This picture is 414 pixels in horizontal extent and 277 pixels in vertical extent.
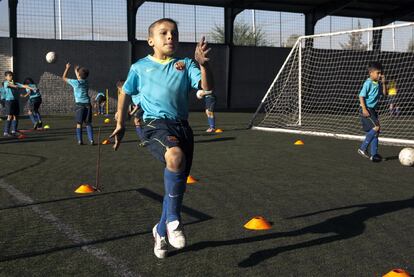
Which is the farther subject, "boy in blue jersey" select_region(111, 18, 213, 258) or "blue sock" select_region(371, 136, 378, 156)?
"blue sock" select_region(371, 136, 378, 156)

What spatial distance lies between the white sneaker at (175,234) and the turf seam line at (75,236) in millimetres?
382

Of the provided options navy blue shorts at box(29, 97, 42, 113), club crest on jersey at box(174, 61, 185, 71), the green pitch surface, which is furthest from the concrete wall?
club crest on jersey at box(174, 61, 185, 71)

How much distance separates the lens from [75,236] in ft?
15.3

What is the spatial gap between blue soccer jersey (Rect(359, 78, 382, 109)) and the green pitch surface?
1.18 metres

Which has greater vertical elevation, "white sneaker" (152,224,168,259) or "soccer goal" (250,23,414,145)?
"soccer goal" (250,23,414,145)

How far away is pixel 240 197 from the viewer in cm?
645

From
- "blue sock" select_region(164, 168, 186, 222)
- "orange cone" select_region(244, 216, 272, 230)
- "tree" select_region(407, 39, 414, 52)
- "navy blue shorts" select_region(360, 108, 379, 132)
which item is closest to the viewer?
"blue sock" select_region(164, 168, 186, 222)

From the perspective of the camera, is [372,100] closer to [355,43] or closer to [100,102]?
[100,102]

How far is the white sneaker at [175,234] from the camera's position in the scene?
3844mm

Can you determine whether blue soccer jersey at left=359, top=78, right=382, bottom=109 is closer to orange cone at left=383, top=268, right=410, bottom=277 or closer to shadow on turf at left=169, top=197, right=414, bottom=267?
shadow on turf at left=169, top=197, right=414, bottom=267

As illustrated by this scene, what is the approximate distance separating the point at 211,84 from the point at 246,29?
30103 mm

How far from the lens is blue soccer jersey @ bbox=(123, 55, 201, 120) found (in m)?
4.24

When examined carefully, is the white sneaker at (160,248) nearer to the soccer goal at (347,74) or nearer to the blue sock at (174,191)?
the blue sock at (174,191)

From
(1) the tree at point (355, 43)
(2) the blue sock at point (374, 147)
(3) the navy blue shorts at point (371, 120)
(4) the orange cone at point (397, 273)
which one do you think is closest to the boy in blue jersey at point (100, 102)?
(3) the navy blue shorts at point (371, 120)
